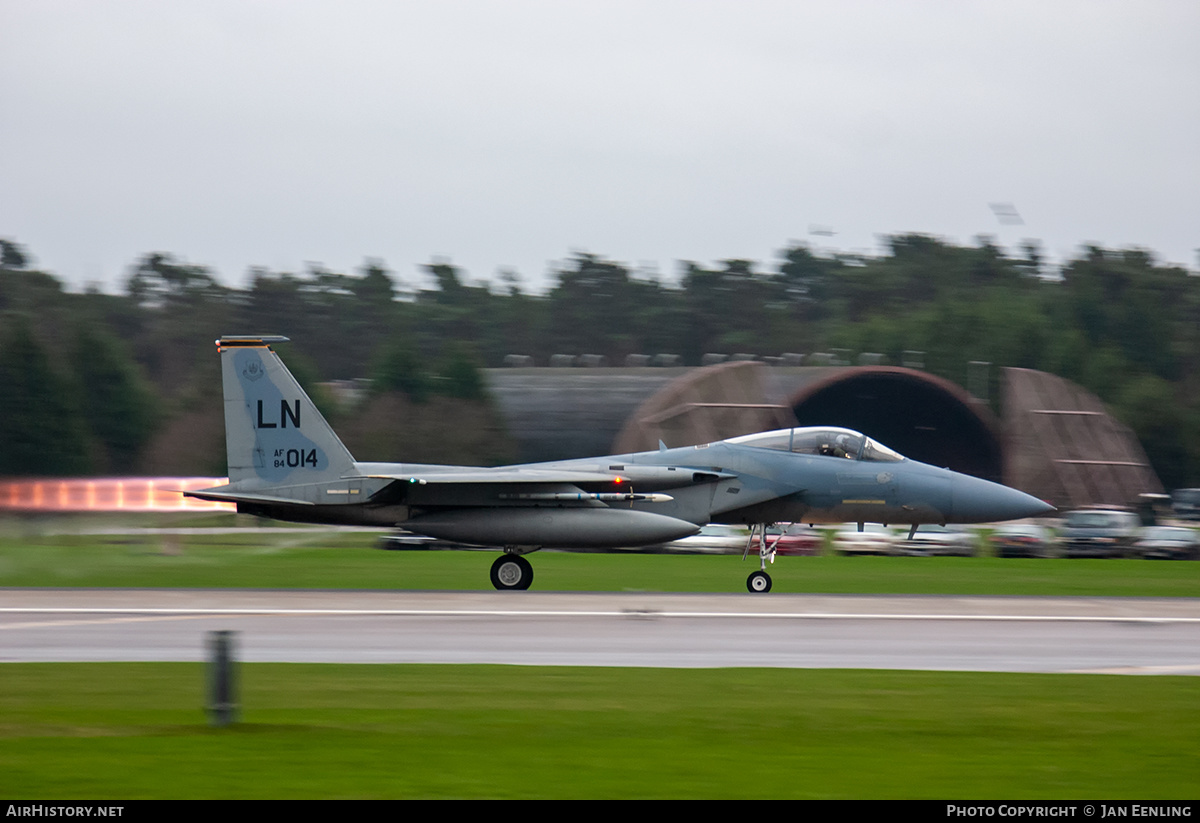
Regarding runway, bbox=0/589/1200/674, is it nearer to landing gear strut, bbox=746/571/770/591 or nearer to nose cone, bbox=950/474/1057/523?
landing gear strut, bbox=746/571/770/591

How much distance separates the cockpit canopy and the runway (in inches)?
100

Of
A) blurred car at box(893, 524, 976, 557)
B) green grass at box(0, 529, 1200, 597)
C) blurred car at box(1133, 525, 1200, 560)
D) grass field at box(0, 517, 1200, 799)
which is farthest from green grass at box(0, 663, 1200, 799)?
blurred car at box(1133, 525, 1200, 560)

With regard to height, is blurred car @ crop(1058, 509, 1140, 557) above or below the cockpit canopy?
below

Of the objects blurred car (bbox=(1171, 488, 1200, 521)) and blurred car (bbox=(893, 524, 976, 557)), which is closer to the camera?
blurred car (bbox=(893, 524, 976, 557))

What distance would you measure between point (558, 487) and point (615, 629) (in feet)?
20.5

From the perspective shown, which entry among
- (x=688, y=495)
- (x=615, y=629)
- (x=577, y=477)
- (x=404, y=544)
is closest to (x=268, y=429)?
(x=577, y=477)

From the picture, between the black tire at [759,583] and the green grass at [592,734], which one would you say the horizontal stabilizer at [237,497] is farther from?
the green grass at [592,734]

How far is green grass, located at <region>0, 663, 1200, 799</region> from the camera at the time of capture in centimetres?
848

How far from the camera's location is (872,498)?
77.0ft

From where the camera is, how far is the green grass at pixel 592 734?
27.8 ft

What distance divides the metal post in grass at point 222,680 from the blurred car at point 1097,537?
32.4m

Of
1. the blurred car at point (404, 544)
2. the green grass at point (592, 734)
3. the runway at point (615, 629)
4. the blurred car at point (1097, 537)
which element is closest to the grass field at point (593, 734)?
the green grass at point (592, 734)

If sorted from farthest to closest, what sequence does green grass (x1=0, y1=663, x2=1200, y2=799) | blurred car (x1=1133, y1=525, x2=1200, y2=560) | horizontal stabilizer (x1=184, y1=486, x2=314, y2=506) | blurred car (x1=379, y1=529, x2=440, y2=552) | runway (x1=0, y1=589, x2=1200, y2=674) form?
1. blurred car (x1=1133, y1=525, x2=1200, y2=560)
2. blurred car (x1=379, y1=529, x2=440, y2=552)
3. horizontal stabilizer (x1=184, y1=486, x2=314, y2=506)
4. runway (x1=0, y1=589, x2=1200, y2=674)
5. green grass (x1=0, y1=663, x2=1200, y2=799)
